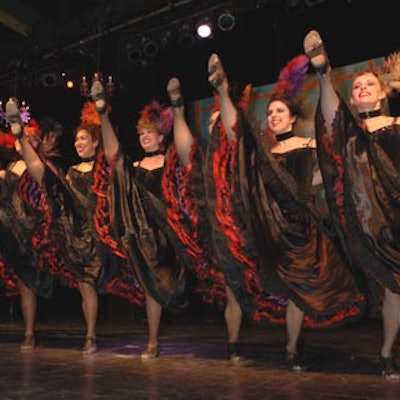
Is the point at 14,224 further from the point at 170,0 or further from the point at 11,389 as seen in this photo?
the point at 170,0

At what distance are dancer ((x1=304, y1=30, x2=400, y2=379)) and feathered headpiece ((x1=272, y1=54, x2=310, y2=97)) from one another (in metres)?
0.36

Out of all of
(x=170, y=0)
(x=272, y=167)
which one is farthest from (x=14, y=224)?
(x=170, y=0)

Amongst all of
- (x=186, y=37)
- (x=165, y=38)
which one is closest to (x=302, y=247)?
(x=186, y=37)

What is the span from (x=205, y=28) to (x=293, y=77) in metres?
2.12

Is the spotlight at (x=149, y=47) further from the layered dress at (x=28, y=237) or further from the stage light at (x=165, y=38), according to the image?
the layered dress at (x=28, y=237)

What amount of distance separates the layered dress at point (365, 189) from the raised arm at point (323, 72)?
0.03 metres

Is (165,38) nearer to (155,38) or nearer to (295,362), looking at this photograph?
(155,38)

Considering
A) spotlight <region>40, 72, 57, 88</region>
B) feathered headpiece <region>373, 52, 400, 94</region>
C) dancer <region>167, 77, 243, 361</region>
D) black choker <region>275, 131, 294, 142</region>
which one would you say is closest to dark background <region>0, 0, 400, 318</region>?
spotlight <region>40, 72, 57, 88</region>

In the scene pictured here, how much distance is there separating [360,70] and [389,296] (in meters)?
2.34

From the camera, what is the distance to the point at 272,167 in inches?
127

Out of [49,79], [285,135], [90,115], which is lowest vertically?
[285,135]

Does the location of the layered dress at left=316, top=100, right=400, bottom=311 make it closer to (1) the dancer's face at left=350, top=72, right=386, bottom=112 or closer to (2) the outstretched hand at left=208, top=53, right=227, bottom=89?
(1) the dancer's face at left=350, top=72, right=386, bottom=112

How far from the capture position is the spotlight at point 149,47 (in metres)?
5.70

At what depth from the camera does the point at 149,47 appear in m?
5.73
